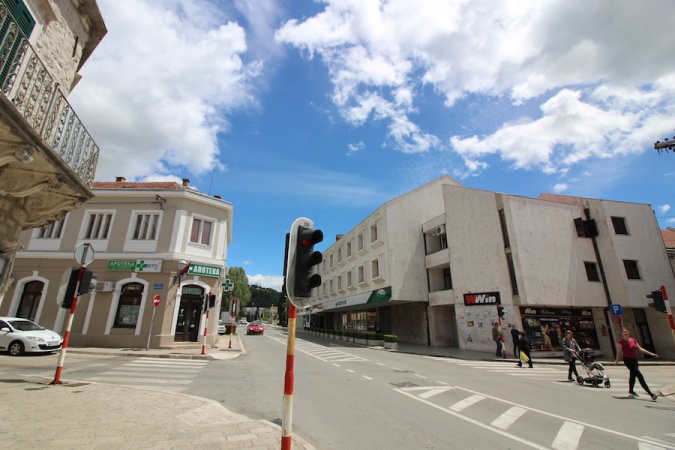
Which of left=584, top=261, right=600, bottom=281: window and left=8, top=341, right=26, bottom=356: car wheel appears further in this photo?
left=584, top=261, right=600, bottom=281: window

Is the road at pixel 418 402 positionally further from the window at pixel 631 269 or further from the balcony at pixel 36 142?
the window at pixel 631 269

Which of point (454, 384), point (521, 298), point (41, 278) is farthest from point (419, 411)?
point (41, 278)

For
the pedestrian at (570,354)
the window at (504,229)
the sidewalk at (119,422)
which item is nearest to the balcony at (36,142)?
the sidewalk at (119,422)

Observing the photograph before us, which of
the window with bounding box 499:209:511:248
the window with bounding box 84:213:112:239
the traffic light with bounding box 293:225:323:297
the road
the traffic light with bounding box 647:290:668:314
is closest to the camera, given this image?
the traffic light with bounding box 293:225:323:297

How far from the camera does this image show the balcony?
4.89 m

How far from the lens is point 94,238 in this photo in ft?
62.3

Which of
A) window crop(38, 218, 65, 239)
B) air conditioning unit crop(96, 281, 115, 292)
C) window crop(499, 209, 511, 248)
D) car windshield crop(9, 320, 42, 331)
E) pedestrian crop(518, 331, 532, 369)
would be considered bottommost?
pedestrian crop(518, 331, 532, 369)

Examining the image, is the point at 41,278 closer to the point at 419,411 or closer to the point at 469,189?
the point at 419,411

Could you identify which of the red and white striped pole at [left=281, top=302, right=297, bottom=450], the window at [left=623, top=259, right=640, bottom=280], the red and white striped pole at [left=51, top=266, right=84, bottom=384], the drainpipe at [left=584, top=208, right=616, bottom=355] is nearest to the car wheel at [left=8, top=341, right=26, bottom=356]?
the red and white striped pole at [left=51, top=266, right=84, bottom=384]

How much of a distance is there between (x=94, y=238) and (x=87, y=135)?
14.7m

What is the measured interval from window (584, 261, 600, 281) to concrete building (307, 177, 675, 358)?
0.07m

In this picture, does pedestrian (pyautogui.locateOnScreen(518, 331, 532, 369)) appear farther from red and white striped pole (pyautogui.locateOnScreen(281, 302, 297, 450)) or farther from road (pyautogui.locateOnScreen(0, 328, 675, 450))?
red and white striped pole (pyautogui.locateOnScreen(281, 302, 297, 450))

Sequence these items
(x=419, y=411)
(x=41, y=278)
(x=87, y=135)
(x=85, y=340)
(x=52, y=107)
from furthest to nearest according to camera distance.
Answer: (x=41, y=278)
(x=85, y=340)
(x=87, y=135)
(x=419, y=411)
(x=52, y=107)

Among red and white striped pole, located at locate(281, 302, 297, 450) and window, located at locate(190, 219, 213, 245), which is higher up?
window, located at locate(190, 219, 213, 245)
